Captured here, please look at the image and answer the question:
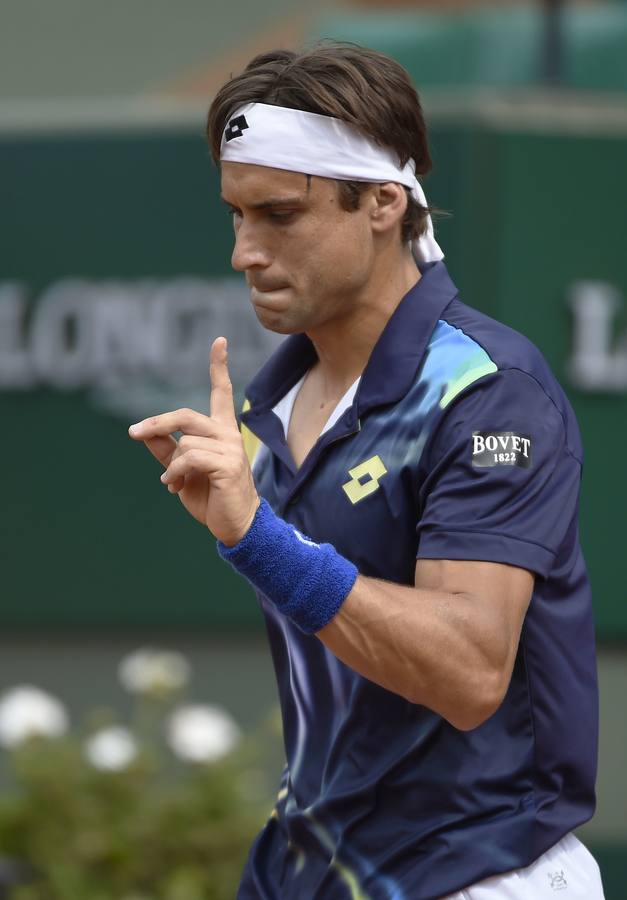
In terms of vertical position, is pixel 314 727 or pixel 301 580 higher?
pixel 301 580

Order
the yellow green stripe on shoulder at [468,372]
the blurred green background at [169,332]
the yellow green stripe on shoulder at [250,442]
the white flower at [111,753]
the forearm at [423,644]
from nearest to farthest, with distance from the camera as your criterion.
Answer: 1. the forearm at [423,644]
2. the yellow green stripe on shoulder at [468,372]
3. the yellow green stripe on shoulder at [250,442]
4. the white flower at [111,753]
5. the blurred green background at [169,332]

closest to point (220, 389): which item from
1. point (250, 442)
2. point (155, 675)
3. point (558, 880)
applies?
point (250, 442)

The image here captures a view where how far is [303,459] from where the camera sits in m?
2.79

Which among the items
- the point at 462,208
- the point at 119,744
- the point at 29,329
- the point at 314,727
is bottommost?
the point at 119,744

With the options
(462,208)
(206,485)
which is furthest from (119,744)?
(206,485)

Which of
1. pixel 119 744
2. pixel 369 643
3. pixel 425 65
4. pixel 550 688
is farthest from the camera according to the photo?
pixel 425 65

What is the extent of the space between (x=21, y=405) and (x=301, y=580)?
423cm

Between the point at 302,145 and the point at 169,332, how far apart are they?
3.73 m

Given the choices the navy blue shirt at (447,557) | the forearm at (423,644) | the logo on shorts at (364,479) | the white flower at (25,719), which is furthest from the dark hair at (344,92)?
the white flower at (25,719)

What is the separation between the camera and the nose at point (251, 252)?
2.62 meters

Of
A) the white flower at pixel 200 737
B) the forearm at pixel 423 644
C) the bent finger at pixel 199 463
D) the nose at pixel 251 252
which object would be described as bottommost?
the white flower at pixel 200 737

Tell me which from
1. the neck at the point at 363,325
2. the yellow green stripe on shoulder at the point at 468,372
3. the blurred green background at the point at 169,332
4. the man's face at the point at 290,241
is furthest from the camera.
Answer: the blurred green background at the point at 169,332

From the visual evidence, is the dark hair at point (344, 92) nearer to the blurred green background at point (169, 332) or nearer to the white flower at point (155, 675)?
the white flower at point (155, 675)

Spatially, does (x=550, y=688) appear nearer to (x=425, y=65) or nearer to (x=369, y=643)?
(x=369, y=643)
